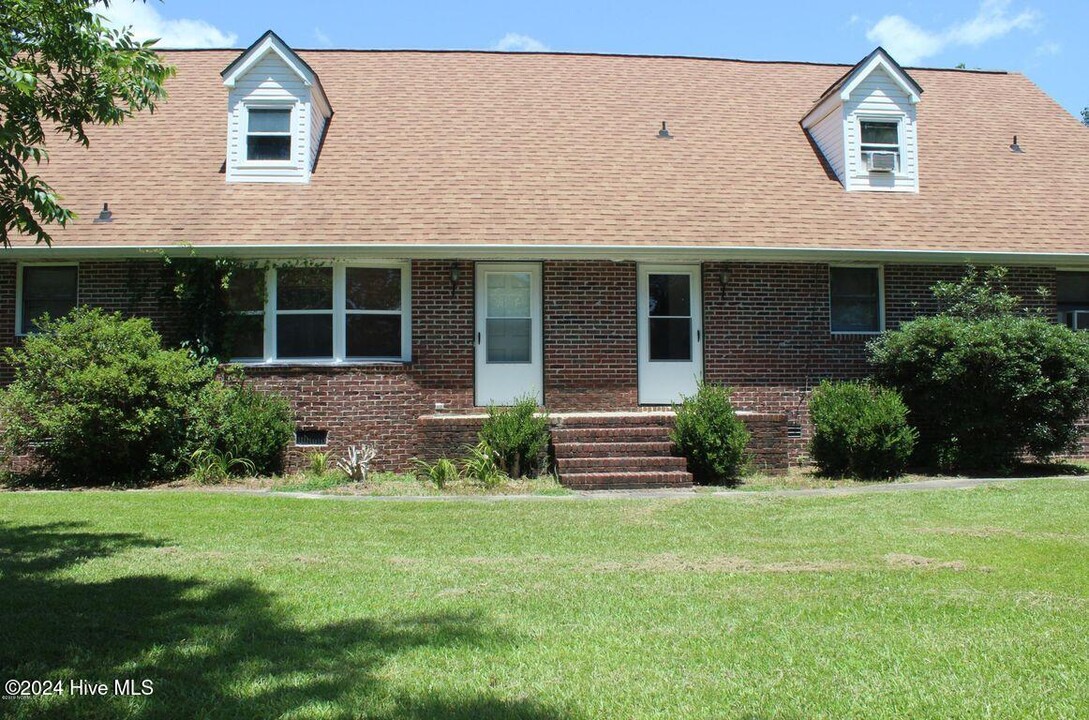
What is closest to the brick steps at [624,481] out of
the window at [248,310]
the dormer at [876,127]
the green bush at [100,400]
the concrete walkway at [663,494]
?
the concrete walkway at [663,494]

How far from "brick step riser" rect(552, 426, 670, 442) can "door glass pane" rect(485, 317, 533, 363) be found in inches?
69.2

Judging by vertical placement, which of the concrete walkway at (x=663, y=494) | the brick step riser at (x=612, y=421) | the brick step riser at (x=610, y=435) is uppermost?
the brick step riser at (x=612, y=421)

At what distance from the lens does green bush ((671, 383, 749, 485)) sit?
438 inches

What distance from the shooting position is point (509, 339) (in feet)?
42.8

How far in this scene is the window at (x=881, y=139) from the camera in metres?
15.0

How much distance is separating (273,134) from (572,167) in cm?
500

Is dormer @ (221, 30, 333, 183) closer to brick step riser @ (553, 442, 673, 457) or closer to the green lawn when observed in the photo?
brick step riser @ (553, 442, 673, 457)

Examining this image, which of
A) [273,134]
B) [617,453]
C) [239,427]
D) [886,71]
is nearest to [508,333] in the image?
[617,453]

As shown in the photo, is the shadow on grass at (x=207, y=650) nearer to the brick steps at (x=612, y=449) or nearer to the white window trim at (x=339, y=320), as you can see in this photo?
the brick steps at (x=612, y=449)

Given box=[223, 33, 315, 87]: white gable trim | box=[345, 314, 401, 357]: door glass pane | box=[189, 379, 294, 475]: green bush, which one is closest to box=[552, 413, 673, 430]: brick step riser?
box=[345, 314, 401, 357]: door glass pane

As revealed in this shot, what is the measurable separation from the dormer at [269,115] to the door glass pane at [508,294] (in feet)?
12.0

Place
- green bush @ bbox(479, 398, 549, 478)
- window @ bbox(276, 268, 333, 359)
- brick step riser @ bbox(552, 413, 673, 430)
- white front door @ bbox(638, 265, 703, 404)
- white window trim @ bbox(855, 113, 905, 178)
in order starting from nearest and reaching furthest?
green bush @ bbox(479, 398, 549, 478)
brick step riser @ bbox(552, 413, 673, 430)
window @ bbox(276, 268, 333, 359)
white front door @ bbox(638, 265, 703, 404)
white window trim @ bbox(855, 113, 905, 178)

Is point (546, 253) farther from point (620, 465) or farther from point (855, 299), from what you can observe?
point (855, 299)

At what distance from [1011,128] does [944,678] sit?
53.7 feet
